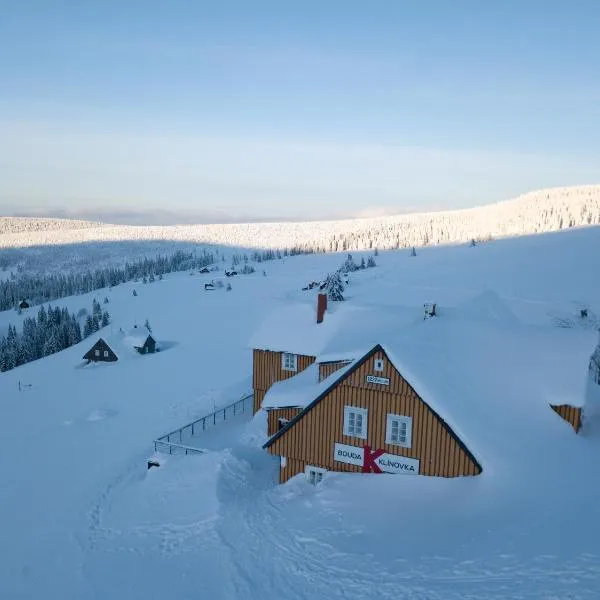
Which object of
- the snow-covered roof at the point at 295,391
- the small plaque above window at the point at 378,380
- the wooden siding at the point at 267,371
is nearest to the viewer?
the small plaque above window at the point at 378,380

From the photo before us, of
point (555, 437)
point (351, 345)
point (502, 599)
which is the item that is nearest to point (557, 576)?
point (502, 599)

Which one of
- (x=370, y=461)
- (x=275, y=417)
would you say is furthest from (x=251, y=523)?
(x=275, y=417)

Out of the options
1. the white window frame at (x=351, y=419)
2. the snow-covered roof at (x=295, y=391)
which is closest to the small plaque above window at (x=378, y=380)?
the white window frame at (x=351, y=419)

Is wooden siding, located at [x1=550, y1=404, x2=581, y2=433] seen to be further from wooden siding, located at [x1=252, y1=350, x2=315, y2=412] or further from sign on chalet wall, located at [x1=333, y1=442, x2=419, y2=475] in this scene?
wooden siding, located at [x1=252, y1=350, x2=315, y2=412]

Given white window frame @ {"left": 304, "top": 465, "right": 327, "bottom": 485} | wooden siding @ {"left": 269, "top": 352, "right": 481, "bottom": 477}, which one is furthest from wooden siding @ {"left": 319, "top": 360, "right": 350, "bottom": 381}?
white window frame @ {"left": 304, "top": 465, "right": 327, "bottom": 485}

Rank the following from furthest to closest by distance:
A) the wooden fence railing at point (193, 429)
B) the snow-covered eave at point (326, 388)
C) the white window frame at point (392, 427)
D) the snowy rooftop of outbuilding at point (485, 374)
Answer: the wooden fence railing at point (193, 429), the snow-covered eave at point (326, 388), the white window frame at point (392, 427), the snowy rooftop of outbuilding at point (485, 374)

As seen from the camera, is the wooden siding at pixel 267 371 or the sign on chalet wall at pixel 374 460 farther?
the wooden siding at pixel 267 371

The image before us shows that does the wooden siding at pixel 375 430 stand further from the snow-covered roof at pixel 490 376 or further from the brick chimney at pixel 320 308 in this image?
the brick chimney at pixel 320 308
